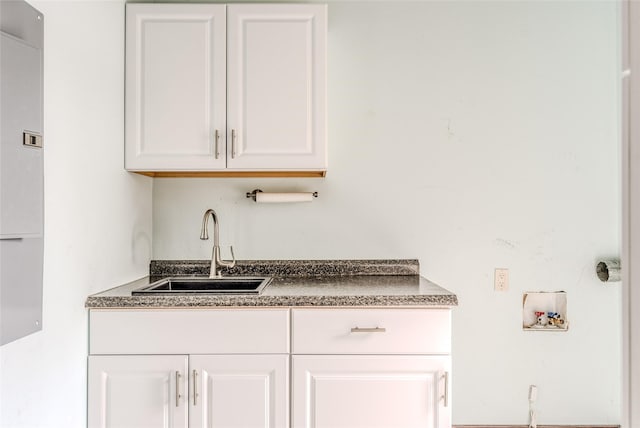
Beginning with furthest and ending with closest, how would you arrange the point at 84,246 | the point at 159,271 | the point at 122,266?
the point at 159,271
the point at 122,266
the point at 84,246

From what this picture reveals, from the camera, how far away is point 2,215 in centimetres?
Result: 107

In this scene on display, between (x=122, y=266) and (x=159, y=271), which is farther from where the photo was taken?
(x=159, y=271)

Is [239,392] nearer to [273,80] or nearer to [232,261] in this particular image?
[232,261]

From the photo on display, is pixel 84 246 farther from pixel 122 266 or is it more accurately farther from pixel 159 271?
pixel 159 271

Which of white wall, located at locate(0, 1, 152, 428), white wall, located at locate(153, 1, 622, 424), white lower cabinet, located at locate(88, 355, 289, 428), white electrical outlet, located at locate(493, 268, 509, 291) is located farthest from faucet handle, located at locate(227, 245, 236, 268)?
white electrical outlet, located at locate(493, 268, 509, 291)

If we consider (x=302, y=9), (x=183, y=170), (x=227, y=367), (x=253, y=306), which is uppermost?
(x=302, y=9)

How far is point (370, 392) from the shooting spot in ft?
5.14

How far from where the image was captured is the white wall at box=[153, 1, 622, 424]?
7.20ft

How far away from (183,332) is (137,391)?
0.26 meters

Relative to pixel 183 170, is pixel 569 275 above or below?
below

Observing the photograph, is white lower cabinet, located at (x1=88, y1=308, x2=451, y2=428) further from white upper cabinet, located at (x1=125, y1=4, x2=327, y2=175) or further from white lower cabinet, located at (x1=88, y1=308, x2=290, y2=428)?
white upper cabinet, located at (x1=125, y1=4, x2=327, y2=175)

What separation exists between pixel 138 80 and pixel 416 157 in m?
1.31

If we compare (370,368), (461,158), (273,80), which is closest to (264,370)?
(370,368)

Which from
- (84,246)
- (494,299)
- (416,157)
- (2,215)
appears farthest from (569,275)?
(2,215)
